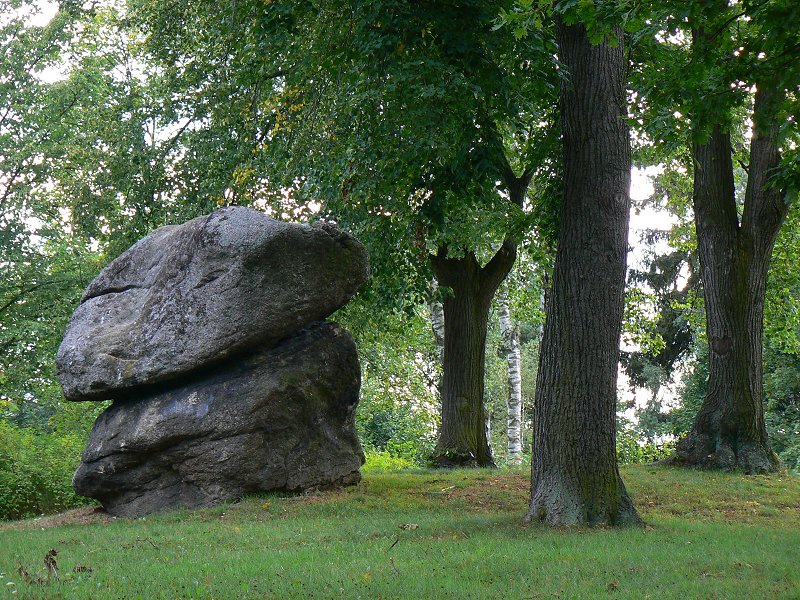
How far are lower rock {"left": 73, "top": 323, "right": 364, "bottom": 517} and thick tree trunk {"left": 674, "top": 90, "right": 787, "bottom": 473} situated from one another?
23.1 feet

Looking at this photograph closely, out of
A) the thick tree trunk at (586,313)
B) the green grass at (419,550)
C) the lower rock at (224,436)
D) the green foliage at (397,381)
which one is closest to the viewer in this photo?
the green grass at (419,550)

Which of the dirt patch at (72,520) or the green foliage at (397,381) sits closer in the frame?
the dirt patch at (72,520)

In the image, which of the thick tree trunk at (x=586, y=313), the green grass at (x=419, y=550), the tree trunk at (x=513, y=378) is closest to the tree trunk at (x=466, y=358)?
the green grass at (x=419, y=550)

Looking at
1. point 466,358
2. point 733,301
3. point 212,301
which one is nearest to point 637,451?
point 466,358

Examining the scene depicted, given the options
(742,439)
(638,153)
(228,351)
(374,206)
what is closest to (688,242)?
(638,153)

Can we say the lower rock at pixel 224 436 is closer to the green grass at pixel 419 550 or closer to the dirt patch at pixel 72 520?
the dirt patch at pixel 72 520

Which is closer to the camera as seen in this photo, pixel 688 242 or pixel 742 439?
pixel 742 439

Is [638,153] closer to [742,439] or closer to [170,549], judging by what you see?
[742,439]

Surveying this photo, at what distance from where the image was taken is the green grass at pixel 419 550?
6.62 m

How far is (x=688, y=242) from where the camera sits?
20.9m

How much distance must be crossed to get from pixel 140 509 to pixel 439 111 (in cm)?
728

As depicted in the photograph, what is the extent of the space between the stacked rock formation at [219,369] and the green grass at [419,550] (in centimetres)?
69

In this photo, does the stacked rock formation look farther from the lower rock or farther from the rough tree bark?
the rough tree bark

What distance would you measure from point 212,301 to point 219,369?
113 cm
